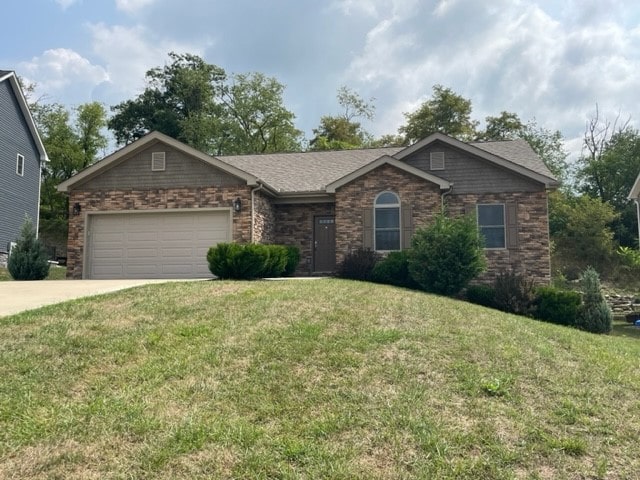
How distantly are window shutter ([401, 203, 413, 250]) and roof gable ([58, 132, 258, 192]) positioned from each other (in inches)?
195

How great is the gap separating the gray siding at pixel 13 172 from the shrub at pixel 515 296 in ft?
64.7

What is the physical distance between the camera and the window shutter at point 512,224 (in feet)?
50.7

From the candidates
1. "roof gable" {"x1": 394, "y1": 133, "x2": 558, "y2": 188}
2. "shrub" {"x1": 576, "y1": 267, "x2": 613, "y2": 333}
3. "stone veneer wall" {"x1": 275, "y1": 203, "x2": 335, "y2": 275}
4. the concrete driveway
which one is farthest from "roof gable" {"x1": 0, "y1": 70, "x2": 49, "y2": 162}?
"shrub" {"x1": 576, "y1": 267, "x2": 613, "y2": 333}

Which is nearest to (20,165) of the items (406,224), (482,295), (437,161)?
(406,224)

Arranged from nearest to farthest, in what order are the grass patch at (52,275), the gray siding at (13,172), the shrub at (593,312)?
the shrub at (593,312) < the grass patch at (52,275) < the gray siding at (13,172)

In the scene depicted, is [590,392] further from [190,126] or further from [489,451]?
[190,126]

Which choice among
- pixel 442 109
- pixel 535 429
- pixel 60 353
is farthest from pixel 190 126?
pixel 535 429

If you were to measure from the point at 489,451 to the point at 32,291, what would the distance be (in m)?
10.2

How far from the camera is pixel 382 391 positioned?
4.76 m

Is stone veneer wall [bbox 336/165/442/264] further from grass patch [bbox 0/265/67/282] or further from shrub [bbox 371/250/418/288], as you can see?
grass patch [bbox 0/265/67/282]

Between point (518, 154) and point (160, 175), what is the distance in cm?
1186

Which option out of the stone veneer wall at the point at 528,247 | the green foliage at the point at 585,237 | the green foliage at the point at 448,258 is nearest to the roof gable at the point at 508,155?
the stone veneer wall at the point at 528,247

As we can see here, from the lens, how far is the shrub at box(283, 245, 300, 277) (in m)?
15.6

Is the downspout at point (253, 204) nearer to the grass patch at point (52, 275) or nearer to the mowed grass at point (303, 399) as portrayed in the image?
the grass patch at point (52, 275)
